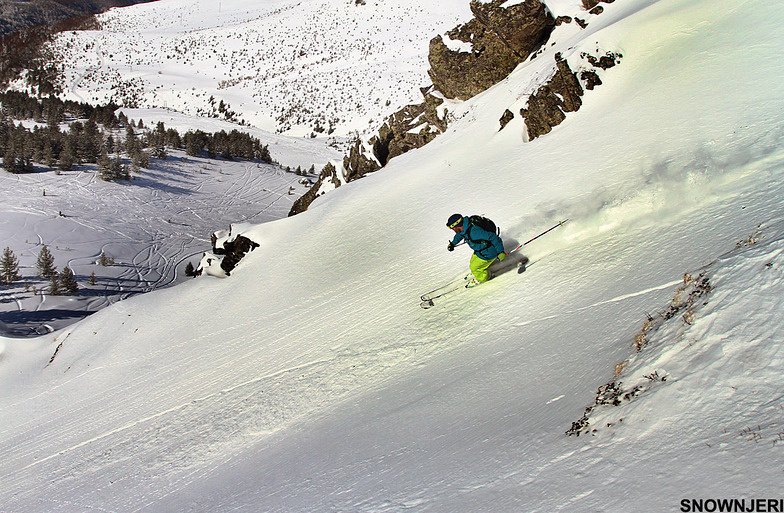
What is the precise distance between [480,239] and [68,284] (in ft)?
71.9

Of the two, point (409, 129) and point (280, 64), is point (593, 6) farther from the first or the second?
point (280, 64)

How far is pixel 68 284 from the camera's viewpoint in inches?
890

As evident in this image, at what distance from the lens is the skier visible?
888 cm

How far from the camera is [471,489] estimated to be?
13.4 feet

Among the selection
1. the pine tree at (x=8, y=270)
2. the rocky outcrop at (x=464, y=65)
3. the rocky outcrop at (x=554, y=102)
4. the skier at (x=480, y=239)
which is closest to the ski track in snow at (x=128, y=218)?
the pine tree at (x=8, y=270)

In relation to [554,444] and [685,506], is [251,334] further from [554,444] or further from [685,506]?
[685,506]

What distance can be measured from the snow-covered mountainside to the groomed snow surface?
3484 cm

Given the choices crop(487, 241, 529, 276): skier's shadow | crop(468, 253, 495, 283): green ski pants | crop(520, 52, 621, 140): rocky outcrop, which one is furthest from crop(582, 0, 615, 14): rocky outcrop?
crop(468, 253, 495, 283): green ski pants

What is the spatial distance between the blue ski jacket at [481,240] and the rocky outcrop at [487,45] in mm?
13372

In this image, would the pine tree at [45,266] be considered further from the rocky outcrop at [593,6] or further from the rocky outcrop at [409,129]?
the rocky outcrop at [593,6]

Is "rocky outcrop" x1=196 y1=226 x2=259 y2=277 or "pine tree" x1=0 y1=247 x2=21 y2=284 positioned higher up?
"pine tree" x1=0 y1=247 x2=21 y2=284

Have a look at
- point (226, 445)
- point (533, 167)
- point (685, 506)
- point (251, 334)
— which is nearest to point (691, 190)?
point (533, 167)

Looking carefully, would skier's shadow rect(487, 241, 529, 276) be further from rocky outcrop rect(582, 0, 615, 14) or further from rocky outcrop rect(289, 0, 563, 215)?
rocky outcrop rect(582, 0, 615, 14)

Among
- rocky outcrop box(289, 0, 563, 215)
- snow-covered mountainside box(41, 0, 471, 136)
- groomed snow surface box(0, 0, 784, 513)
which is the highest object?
snow-covered mountainside box(41, 0, 471, 136)
